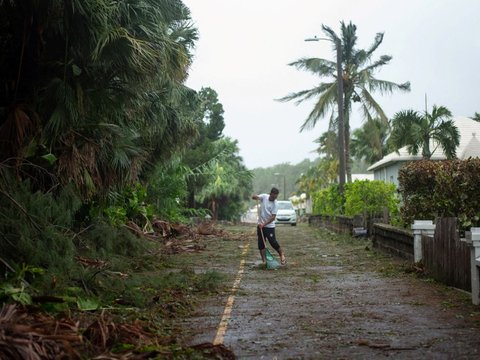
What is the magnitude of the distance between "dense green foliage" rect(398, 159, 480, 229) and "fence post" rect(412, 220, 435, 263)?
66cm

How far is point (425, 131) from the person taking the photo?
31.7 metres

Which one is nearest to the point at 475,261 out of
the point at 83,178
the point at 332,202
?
the point at 83,178

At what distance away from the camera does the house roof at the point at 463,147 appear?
3152 cm

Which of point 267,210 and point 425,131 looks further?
point 425,131

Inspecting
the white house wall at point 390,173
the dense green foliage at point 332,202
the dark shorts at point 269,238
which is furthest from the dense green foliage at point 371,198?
the white house wall at point 390,173

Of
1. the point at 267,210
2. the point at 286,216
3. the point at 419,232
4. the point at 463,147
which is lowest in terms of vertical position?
the point at 419,232

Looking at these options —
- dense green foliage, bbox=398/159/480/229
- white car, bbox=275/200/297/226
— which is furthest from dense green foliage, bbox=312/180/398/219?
white car, bbox=275/200/297/226

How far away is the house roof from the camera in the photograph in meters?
31.5

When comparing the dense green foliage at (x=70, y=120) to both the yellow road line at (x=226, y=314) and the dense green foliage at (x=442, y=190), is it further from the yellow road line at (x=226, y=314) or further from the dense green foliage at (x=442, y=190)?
the dense green foliage at (x=442, y=190)

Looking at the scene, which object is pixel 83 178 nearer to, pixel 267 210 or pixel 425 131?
pixel 267 210

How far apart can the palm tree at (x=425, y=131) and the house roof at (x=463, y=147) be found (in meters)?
0.75

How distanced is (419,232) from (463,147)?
908 inches

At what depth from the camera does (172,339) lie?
652 cm

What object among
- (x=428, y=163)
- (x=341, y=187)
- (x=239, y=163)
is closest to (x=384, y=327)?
(x=428, y=163)
